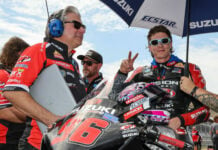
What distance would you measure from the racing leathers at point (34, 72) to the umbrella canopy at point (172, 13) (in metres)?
2.50

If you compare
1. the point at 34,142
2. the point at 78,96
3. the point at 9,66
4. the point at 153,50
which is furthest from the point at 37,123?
the point at 153,50

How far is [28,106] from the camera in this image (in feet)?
7.14

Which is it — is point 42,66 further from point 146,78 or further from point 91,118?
point 146,78

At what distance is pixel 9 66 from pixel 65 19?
4.37ft

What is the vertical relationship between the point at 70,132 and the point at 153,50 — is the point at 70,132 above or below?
below

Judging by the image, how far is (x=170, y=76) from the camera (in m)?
3.63

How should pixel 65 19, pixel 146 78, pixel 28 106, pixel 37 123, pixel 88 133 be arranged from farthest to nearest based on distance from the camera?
pixel 146 78 → pixel 65 19 → pixel 37 123 → pixel 28 106 → pixel 88 133

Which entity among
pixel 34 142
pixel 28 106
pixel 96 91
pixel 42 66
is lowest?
pixel 34 142

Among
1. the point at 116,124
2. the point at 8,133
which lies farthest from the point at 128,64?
the point at 8,133

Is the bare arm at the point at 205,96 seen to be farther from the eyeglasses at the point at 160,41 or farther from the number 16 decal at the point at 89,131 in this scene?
the number 16 decal at the point at 89,131

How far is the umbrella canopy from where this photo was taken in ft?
15.5

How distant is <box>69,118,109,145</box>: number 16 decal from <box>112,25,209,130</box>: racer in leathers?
1700 mm

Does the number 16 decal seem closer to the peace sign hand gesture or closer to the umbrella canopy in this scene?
the peace sign hand gesture

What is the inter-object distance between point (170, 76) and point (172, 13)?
1.62 meters
